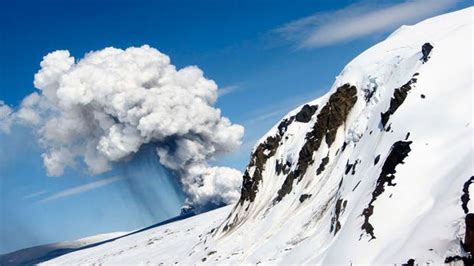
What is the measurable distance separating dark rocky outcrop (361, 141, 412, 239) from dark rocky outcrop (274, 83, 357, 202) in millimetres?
38292

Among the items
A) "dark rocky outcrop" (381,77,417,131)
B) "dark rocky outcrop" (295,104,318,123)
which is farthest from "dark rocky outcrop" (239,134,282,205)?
"dark rocky outcrop" (381,77,417,131)

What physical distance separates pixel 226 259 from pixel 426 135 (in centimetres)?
4030

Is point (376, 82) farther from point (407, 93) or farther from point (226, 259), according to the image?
point (226, 259)

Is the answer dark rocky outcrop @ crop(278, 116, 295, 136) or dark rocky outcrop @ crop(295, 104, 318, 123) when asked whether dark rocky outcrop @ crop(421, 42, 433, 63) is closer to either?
dark rocky outcrop @ crop(295, 104, 318, 123)

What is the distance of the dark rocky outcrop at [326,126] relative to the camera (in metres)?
84.4

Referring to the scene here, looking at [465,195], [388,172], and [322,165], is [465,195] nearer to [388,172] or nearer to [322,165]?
[388,172]

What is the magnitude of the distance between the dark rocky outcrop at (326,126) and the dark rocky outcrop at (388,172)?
1508 inches

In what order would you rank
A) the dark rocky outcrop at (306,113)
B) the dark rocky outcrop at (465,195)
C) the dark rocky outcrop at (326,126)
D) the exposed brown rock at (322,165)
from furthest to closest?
the dark rocky outcrop at (306,113) < the dark rocky outcrop at (326,126) < the exposed brown rock at (322,165) < the dark rocky outcrop at (465,195)

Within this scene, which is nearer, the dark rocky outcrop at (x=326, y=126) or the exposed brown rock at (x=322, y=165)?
the exposed brown rock at (x=322, y=165)

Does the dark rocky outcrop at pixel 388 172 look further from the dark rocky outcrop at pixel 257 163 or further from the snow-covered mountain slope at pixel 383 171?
the dark rocky outcrop at pixel 257 163

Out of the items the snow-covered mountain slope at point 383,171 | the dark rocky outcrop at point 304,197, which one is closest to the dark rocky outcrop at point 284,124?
the snow-covered mountain slope at point 383,171

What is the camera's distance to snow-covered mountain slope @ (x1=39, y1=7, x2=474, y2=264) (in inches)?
1404

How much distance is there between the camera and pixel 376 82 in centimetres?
7250

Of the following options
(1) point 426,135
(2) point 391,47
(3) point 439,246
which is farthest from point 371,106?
(3) point 439,246
